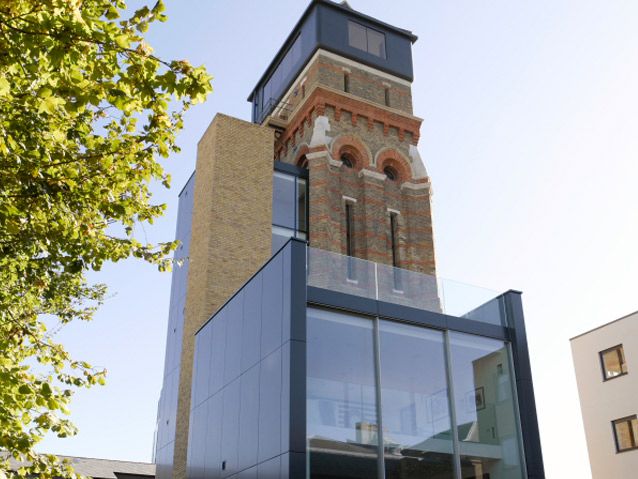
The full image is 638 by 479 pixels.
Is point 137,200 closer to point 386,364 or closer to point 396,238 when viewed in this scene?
point 386,364

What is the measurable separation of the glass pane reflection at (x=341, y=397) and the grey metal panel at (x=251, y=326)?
5.39 ft

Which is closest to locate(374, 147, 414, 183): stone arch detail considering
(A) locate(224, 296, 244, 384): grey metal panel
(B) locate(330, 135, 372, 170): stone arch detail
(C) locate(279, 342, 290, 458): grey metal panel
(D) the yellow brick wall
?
(B) locate(330, 135, 372, 170): stone arch detail

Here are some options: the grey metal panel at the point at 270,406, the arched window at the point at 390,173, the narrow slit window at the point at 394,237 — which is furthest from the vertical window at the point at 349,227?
the grey metal panel at the point at 270,406

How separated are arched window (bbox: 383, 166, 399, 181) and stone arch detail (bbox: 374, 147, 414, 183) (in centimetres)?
10

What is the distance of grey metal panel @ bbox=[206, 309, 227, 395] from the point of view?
1778 cm

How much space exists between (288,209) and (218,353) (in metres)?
7.39

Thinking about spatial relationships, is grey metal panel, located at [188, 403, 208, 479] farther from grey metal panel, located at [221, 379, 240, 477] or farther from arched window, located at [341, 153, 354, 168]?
arched window, located at [341, 153, 354, 168]

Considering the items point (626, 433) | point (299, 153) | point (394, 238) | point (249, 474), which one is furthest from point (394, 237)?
point (249, 474)

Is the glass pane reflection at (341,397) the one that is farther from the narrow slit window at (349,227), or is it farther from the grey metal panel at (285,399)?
the narrow slit window at (349,227)

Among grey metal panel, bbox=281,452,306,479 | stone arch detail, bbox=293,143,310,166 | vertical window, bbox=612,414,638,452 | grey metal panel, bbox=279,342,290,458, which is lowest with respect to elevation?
grey metal panel, bbox=281,452,306,479

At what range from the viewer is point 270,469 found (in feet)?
44.4

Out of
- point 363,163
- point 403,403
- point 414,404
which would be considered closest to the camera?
point 403,403

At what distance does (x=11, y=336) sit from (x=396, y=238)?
17483 millimetres

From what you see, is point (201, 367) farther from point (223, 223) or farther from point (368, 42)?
point (368, 42)
